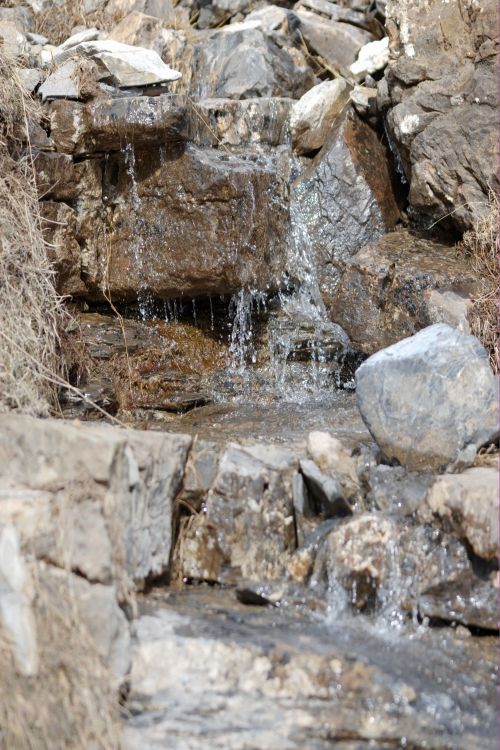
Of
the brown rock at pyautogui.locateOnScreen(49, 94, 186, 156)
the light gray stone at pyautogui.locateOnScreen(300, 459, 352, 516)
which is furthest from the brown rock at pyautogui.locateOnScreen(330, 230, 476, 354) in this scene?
the light gray stone at pyautogui.locateOnScreen(300, 459, 352, 516)

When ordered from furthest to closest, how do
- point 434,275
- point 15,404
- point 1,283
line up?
point 434,275 → point 1,283 → point 15,404

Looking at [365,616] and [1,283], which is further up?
[1,283]

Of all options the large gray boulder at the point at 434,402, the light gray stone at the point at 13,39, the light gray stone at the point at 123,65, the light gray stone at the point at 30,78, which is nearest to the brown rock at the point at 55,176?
the light gray stone at the point at 30,78

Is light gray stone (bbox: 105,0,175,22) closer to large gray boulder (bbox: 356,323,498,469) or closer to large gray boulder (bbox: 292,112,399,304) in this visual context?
large gray boulder (bbox: 292,112,399,304)

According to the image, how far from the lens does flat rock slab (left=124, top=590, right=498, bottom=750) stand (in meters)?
2.62

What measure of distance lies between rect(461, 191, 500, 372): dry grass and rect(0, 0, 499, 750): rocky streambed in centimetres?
6

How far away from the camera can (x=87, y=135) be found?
5523 millimetres

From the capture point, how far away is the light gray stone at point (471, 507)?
325cm

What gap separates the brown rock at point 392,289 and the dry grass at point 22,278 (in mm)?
1607

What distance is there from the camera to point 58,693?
2.56 meters

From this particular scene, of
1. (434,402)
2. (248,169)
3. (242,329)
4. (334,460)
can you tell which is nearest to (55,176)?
(248,169)

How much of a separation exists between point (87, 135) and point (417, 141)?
189 cm

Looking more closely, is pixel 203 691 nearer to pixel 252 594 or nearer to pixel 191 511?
pixel 252 594

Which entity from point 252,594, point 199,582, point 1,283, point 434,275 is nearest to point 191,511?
point 199,582
